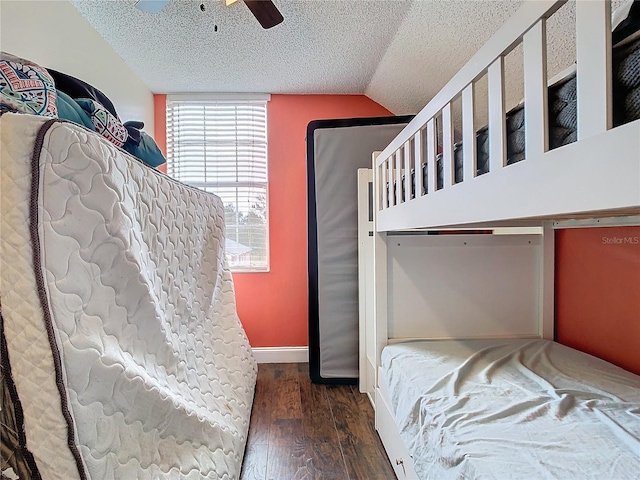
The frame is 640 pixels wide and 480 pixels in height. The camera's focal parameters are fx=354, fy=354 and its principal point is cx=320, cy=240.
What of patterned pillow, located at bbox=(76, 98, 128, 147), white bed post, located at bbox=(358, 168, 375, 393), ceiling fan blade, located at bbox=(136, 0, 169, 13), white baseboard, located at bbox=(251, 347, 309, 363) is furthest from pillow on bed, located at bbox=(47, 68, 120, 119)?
white baseboard, located at bbox=(251, 347, 309, 363)

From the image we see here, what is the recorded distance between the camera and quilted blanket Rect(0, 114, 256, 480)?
2.51ft

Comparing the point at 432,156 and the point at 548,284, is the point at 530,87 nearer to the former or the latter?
the point at 432,156

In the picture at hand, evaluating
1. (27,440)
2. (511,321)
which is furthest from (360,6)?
(27,440)

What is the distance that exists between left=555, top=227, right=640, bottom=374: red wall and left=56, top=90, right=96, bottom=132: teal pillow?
2.11 meters

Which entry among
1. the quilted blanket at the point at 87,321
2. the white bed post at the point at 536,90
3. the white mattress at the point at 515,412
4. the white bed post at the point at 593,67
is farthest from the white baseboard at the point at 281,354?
the white bed post at the point at 593,67

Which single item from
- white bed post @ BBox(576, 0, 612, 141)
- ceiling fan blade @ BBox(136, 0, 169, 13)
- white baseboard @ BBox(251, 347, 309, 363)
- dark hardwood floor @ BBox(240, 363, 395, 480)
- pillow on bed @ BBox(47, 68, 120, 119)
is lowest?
dark hardwood floor @ BBox(240, 363, 395, 480)

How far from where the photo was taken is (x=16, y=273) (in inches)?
30.1

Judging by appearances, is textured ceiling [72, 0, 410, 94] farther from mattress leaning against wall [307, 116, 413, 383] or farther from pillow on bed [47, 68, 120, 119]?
pillow on bed [47, 68, 120, 119]

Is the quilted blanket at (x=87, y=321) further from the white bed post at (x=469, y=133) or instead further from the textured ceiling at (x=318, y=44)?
the textured ceiling at (x=318, y=44)

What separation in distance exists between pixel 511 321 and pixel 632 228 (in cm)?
70

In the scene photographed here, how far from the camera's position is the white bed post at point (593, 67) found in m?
0.50

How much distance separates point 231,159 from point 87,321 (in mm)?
2171

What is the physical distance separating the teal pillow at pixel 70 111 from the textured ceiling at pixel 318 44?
3.04 ft

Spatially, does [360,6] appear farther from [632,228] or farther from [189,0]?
[632,228]
